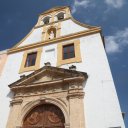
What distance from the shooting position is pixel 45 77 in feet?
30.7

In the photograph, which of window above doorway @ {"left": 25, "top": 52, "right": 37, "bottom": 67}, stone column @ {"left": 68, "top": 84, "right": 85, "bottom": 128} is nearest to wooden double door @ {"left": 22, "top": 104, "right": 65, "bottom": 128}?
stone column @ {"left": 68, "top": 84, "right": 85, "bottom": 128}

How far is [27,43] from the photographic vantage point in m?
12.5

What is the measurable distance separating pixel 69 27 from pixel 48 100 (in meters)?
5.76

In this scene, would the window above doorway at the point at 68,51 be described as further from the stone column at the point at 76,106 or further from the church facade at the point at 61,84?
the stone column at the point at 76,106

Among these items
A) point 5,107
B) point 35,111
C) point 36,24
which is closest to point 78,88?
point 35,111

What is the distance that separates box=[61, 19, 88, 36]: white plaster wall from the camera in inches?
456

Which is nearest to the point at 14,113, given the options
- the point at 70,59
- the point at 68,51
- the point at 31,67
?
the point at 31,67

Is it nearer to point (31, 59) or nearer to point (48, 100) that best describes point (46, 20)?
point (31, 59)

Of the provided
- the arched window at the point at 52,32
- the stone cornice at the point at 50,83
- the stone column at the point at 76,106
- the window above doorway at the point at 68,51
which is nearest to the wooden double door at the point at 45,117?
the stone column at the point at 76,106

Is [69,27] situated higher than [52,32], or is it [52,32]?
[52,32]

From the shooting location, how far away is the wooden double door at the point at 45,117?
784 centimetres

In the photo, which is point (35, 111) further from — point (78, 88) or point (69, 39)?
point (69, 39)

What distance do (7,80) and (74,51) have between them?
4.36 m

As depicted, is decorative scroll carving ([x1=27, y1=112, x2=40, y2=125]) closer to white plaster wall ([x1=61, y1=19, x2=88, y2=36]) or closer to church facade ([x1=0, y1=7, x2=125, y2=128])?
church facade ([x1=0, y1=7, x2=125, y2=128])
